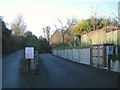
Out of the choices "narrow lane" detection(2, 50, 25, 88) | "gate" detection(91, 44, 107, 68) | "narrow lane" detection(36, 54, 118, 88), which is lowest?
"narrow lane" detection(36, 54, 118, 88)

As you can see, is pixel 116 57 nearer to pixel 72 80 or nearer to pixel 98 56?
pixel 98 56

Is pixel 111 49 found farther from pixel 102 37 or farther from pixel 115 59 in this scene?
pixel 102 37

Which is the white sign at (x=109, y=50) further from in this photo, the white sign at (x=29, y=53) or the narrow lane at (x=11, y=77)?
the narrow lane at (x=11, y=77)

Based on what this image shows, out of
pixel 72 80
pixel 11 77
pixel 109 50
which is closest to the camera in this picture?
pixel 72 80

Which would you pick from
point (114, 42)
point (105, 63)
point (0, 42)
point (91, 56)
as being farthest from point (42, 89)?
point (0, 42)

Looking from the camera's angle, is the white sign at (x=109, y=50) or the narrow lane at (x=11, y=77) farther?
the white sign at (x=109, y=50)

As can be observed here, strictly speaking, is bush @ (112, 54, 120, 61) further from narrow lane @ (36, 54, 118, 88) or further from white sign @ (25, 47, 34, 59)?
white sign @ (25, 47, 34, 59)

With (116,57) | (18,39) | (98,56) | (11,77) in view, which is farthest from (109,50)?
(18,39)

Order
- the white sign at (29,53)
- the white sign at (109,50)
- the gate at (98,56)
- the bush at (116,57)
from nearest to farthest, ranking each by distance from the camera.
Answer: the white sign at (29,53) < the bush at (116,57) < the white sign at (109,50) < the gate at (98,56)

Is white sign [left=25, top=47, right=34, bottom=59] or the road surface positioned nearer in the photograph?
the road surface

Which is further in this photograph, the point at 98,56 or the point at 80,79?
the point at 98,56

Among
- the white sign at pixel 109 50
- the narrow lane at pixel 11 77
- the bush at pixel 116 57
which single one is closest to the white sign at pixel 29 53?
the narrow lane at pixel 11 77

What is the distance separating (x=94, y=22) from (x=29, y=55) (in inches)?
1373

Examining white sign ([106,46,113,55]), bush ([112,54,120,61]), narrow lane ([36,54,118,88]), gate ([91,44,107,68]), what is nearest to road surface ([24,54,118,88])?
narrow lane ([36,54,118,88])
